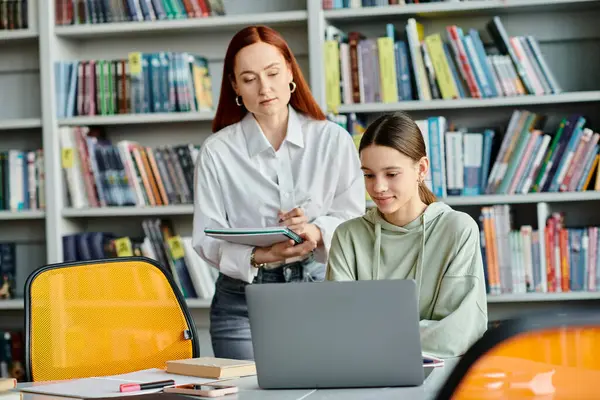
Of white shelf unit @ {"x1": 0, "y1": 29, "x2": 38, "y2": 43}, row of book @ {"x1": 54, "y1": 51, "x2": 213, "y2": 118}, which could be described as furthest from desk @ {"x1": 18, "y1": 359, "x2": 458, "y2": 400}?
white shelf unit @ {"x1": 0, "y1": 29, "x2": 38, "y2": 43}

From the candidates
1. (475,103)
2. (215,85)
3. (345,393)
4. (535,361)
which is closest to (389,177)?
(345,393)

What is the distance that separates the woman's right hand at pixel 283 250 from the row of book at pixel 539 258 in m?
1.29

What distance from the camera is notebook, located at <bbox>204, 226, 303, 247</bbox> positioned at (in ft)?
6.53

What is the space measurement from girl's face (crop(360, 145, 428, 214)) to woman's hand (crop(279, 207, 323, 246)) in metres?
0.24

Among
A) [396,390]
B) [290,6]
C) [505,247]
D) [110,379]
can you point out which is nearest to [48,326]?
[110,379]

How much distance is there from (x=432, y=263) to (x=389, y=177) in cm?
23

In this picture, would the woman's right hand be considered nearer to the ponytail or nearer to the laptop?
the ponytail

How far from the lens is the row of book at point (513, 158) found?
3225mm

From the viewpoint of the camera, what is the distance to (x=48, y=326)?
2.04 meters

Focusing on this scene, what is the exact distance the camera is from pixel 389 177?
1989 millimetres

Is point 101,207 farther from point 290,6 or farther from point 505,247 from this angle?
point 505,247

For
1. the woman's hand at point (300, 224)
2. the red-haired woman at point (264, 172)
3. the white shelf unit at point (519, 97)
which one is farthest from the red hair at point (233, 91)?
the white shelf unit at point (519, 97)

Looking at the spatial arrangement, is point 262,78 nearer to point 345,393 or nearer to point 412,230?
point 412,230

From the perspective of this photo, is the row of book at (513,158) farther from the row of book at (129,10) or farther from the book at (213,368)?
the book at (213,368)
